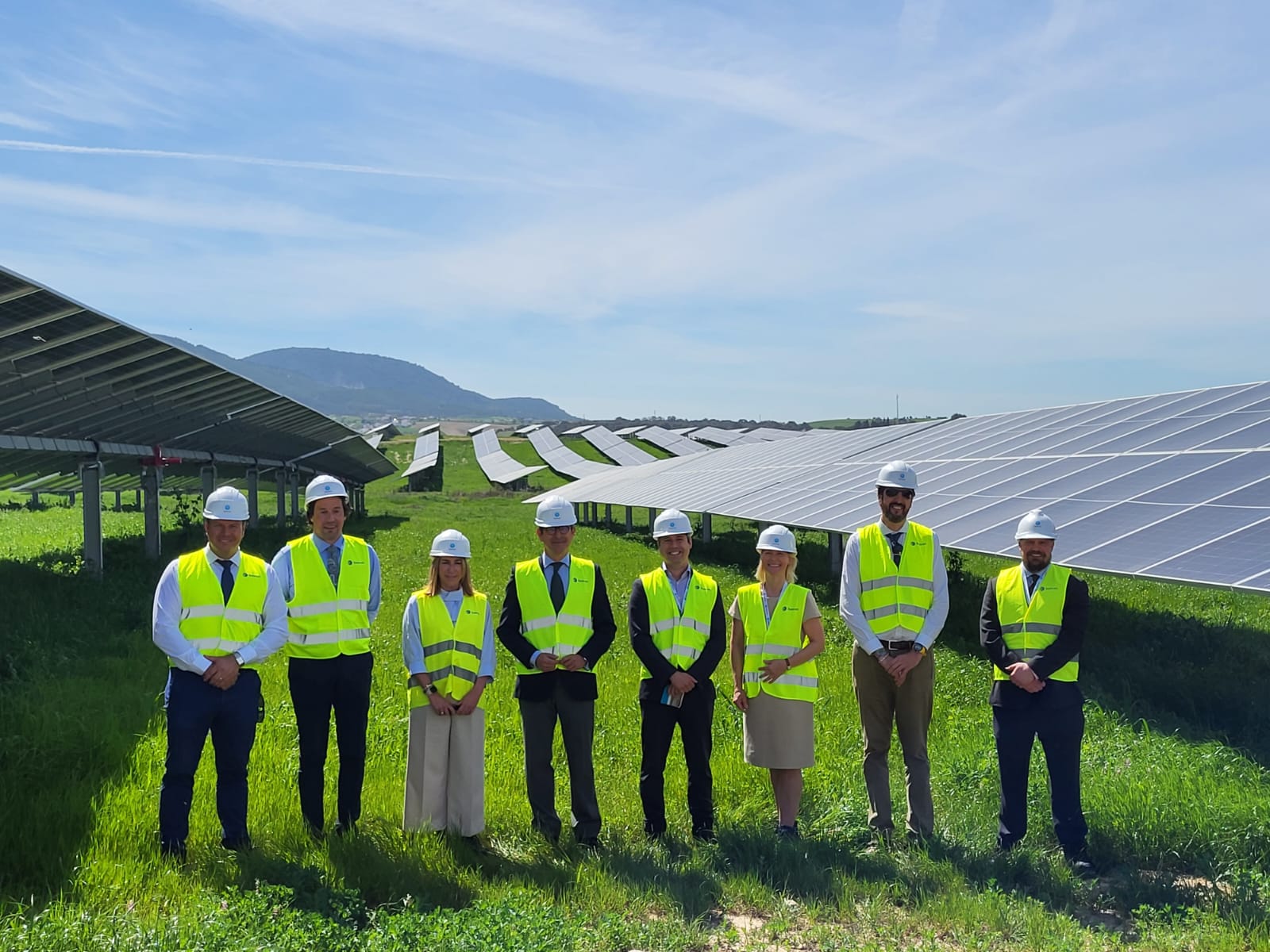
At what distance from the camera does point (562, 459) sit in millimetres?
76000

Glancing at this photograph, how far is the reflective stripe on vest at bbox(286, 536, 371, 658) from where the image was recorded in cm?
557

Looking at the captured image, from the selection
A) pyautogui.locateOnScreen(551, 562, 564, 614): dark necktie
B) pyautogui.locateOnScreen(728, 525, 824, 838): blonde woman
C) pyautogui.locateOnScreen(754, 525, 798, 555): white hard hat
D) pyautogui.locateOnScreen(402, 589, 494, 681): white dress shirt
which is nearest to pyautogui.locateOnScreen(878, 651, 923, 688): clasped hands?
pyautogui.locateOnScreen(728, 525, 824, 838): blonde woman

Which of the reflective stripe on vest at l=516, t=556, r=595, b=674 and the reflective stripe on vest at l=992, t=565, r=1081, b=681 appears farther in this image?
the reflective stripe on vest at l=516, t=556, r=595, b=674

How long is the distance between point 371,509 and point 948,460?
129 ft

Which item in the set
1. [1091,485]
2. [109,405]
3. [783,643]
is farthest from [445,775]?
[109,405]

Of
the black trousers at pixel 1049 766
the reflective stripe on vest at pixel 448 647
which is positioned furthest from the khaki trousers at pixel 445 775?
the black trousers at pixel 1049 766

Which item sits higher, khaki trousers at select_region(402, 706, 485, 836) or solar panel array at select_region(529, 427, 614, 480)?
solar panel array at select_region(529, 427, 614, 480)

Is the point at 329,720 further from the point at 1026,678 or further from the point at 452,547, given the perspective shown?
the point at 1026,678

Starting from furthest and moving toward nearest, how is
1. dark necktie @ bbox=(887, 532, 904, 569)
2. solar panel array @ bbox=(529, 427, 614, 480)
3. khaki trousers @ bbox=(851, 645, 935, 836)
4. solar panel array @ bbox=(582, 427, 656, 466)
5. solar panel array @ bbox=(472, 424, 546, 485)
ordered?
1. solar panel array @ bbox=(582, 427, 656, 466)
2. solar panel array @ bbox=(529, 427, 614, 480)
3. solar panel array @ bbox=(472, 424, 546, 485)
4. dark necktie @ bbox=(887, 532, 904, 569)
5. khaki trousers @ bbox=(851, 645, 935, 836)

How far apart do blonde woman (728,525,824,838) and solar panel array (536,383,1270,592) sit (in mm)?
3569

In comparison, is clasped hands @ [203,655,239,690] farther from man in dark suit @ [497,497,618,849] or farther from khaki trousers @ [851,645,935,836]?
khaki trousers @ [851,645,935,836]

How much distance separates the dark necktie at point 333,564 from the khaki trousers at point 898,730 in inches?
132

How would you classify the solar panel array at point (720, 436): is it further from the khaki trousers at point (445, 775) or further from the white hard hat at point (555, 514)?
the khaki trousers at point (445, 775)

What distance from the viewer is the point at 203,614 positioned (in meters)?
5.28
